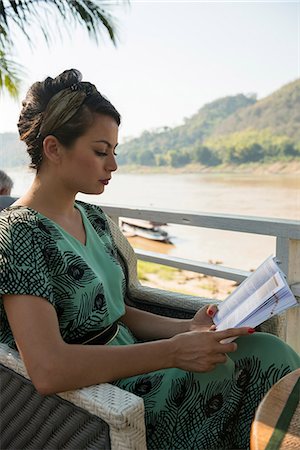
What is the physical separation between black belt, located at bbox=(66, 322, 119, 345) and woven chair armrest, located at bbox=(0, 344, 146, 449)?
198 millimetres

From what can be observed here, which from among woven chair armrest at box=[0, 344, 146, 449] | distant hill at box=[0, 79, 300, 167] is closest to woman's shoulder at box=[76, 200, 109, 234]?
woven chair armrest at box=[0, 344, 146, 449]

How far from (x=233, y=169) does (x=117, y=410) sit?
1535 inches

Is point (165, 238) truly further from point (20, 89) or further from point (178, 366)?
point (178, 366)

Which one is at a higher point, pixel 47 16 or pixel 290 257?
pixel 47 16

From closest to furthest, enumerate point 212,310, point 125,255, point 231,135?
point 212,310, point 125,255, point 231,135

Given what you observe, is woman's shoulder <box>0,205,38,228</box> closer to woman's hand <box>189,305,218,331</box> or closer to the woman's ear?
the woman's ear

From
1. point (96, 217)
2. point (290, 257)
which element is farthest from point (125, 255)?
point (290, 257)

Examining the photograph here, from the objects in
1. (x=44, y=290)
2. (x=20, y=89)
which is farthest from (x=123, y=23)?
(x=44, y=290)

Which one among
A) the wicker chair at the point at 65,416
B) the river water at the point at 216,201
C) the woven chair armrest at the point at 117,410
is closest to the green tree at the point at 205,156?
the river water at the point at 216,201

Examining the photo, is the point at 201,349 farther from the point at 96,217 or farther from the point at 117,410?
the point at 96,217

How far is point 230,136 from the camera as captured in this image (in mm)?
42094

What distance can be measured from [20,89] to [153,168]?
3704 cm

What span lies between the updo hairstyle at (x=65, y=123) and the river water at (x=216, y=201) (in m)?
19.2

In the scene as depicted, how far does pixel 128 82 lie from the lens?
5066cm
